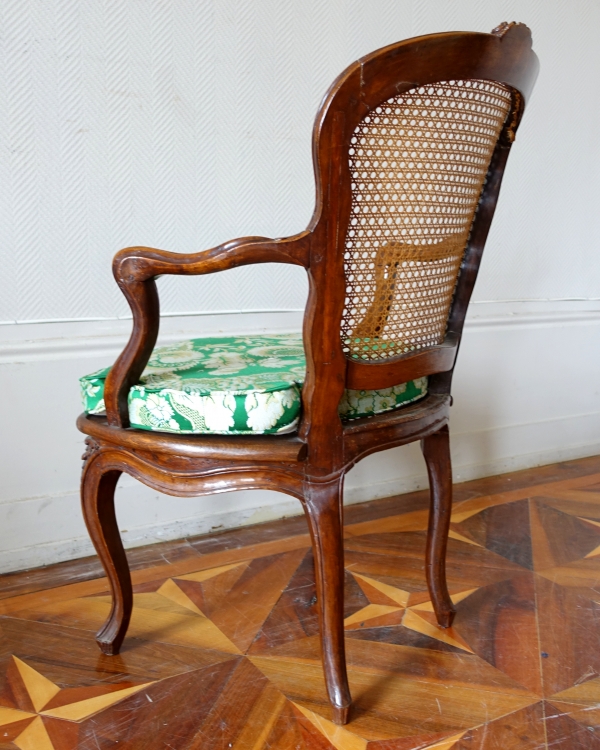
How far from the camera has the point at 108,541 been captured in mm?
1138

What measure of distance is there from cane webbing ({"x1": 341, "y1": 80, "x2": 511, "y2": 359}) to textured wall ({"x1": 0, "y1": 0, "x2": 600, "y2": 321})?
2.45 ft

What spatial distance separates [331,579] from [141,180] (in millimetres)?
1005

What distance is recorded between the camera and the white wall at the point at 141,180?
1.45 metres

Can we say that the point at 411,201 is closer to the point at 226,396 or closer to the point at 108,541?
the point at 226,396

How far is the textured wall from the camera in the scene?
1435 mm

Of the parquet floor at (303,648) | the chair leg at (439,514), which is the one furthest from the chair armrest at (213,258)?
the parquet floor at (303,648)

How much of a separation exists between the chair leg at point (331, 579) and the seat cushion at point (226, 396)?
0.36 feet

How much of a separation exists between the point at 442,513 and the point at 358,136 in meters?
0.71

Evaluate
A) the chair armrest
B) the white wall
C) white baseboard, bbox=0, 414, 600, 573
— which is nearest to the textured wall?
the white wall

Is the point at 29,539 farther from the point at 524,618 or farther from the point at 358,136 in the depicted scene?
the point at 358,136

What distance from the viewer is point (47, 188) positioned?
1467 millimetres

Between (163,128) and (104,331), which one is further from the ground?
(163,128)

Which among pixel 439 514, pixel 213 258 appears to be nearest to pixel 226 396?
pixel 213 258

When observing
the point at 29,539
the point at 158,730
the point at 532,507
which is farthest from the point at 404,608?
the point at 29,539
